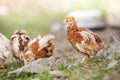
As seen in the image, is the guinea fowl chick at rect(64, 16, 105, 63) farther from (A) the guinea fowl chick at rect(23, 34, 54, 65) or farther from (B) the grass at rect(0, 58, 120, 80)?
(A) the guinea fowl chick at rect(23, 34, 54, 65)

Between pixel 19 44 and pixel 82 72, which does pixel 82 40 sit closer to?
pixel 82 72

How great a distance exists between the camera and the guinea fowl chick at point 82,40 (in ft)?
22.4

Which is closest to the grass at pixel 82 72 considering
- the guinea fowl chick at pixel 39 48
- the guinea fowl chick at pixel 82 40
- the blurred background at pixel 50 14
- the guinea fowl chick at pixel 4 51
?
the guinea fowl chick at pixel 82 40

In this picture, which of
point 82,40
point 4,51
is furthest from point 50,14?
point 82,40

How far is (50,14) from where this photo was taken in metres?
20.5

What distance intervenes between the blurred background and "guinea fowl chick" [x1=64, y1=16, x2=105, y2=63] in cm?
758

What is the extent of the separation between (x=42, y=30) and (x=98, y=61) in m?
10.0

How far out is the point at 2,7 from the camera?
20750 millimetres

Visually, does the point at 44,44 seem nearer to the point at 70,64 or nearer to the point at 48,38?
the point at 48,38

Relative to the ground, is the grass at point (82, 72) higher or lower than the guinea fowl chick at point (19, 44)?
lower

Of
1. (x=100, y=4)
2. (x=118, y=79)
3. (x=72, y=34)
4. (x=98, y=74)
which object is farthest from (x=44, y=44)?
(x=100, y=4)

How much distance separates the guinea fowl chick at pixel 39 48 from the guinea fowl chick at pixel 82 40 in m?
0.78

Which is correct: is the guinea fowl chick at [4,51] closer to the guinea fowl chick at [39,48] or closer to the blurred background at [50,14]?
the guinea fowl chick at [39,48]

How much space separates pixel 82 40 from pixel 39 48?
0.99 meters
